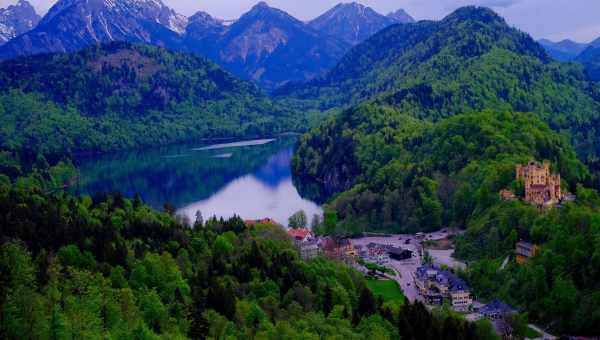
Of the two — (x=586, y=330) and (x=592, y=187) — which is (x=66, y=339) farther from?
(x=592, y=187)

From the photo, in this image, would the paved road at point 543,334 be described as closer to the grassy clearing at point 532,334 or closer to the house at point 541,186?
the grassy clearing at point 532,334

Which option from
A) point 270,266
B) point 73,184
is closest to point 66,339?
point 270,266

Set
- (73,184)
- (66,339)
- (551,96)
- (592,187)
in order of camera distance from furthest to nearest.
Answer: (551,96) < (73,184) < (592,187) < (66,339)

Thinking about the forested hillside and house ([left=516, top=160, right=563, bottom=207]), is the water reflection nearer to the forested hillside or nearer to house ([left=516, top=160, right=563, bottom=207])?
the forested hillside

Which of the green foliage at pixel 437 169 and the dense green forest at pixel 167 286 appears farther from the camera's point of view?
the green foliage at pixel 437 169

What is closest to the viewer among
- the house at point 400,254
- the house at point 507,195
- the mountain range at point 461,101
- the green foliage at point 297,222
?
the house at point 400,254

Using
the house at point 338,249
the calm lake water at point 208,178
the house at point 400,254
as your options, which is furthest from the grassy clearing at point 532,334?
the calm lake water at point 208,178
